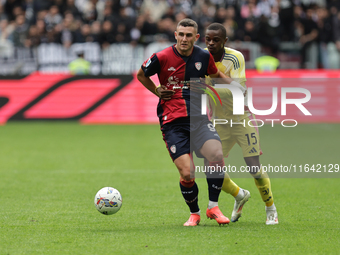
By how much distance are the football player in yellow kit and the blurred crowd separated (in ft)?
38.4

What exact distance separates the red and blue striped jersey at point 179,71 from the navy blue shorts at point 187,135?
0.08 m

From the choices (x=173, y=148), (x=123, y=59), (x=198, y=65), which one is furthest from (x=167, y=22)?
(x=173, y=148)

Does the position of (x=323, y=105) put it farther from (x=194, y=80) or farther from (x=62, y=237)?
(x=62, y=237)

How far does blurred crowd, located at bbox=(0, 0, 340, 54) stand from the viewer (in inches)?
710

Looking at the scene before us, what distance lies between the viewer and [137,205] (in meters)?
6.95

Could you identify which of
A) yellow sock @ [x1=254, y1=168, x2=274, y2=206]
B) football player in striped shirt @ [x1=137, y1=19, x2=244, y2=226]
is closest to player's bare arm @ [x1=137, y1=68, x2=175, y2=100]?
football player in striped shirt @ [x1=137, y1=19, x2=244, y2=226]

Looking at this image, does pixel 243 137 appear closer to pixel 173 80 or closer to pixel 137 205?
pixel 173 80

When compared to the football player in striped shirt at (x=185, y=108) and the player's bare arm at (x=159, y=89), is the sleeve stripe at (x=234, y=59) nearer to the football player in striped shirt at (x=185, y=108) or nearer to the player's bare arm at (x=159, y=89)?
the football player in striped shirt at (x=185, y=108)

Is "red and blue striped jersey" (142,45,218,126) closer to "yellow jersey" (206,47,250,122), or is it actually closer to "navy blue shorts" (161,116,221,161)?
"navy blue shorts" (161,116,221,161)

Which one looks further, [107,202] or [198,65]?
[107,202]

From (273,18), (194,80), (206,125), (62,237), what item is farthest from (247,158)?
(273,18)

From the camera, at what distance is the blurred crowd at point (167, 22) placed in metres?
18.0

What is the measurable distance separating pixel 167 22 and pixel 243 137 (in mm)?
12917

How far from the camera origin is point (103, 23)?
60.1 ft
